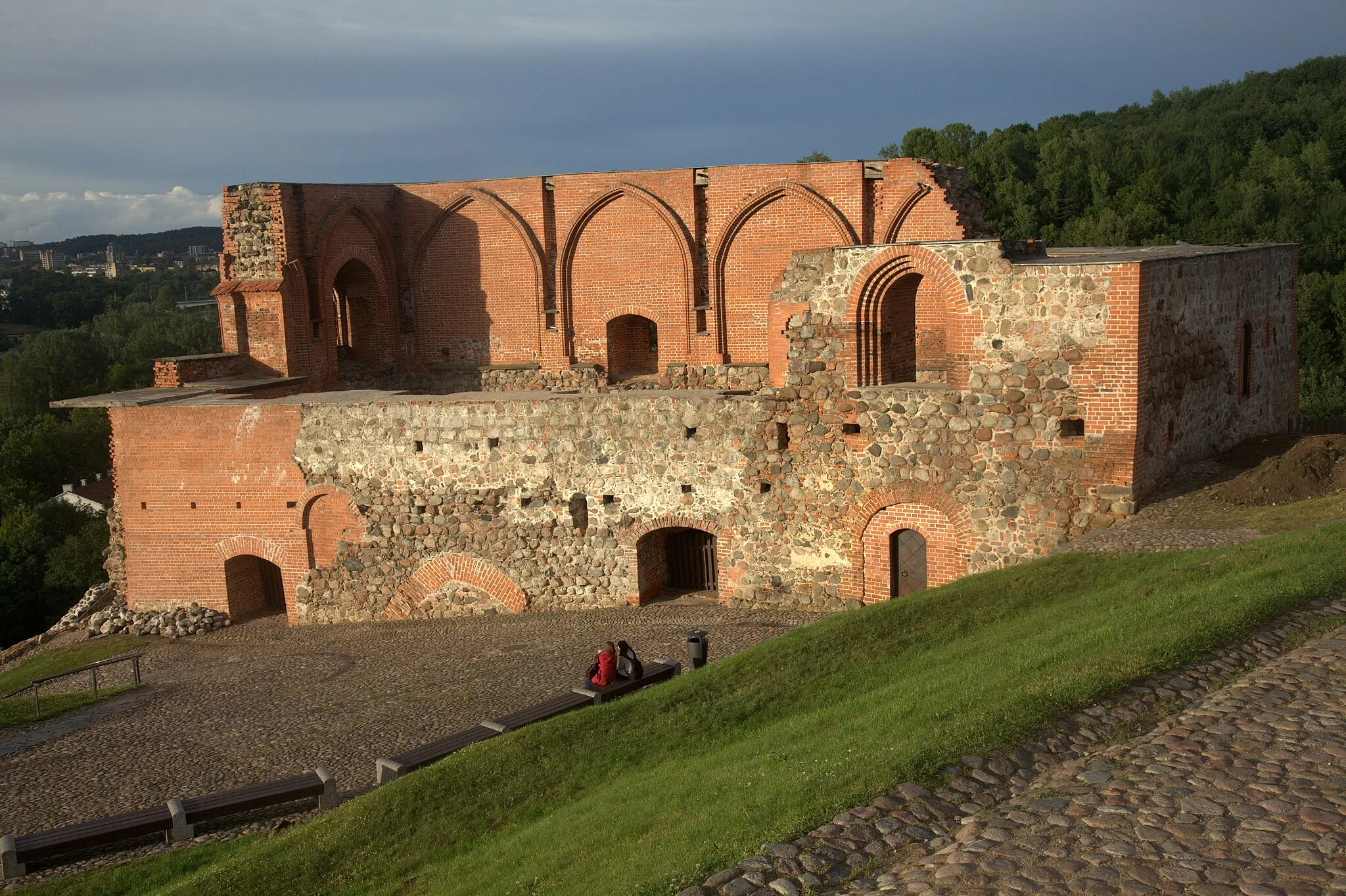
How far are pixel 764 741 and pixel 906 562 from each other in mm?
6081

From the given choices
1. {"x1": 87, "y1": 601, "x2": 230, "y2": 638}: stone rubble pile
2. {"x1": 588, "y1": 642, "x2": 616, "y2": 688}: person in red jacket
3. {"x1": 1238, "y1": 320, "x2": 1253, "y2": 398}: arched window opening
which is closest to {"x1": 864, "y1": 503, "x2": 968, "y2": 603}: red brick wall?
{"x1": 588, "y1": 642, "x2": 616, "y2": 688}: person in red jacket

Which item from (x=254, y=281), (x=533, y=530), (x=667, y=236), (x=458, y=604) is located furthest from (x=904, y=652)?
(x=254, y=281)

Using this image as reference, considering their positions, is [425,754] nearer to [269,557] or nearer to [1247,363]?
[269,557]

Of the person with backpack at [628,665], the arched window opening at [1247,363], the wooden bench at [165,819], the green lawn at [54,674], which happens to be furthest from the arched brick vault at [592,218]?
the wooden bench at [165,819]

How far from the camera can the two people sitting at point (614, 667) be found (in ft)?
34.0

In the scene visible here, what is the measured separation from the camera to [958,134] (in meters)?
45.8

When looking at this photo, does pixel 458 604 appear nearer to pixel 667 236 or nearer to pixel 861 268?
pixel 861 268

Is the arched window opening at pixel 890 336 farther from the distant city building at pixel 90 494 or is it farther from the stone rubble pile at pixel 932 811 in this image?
the distant city building at pixel 90 494

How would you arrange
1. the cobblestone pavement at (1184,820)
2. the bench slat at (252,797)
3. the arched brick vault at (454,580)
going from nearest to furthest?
1. the cobblestone pavement at (1184,820)
2. the bench slat at (252,797)
3. the arched brick vault at (454,580)

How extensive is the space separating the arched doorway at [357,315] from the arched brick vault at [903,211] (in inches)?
378

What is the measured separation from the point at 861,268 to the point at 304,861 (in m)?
8.59

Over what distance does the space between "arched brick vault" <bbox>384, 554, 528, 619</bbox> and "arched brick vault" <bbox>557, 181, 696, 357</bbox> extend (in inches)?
267

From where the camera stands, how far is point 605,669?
407 inches

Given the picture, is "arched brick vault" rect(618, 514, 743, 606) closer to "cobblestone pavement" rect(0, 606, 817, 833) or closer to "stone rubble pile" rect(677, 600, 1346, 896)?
"cobblestone pavement" rect(0, 606, 817, 833)
